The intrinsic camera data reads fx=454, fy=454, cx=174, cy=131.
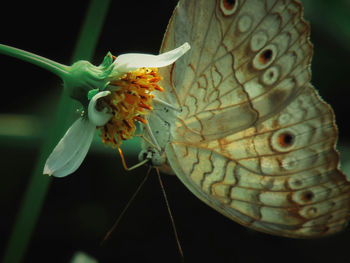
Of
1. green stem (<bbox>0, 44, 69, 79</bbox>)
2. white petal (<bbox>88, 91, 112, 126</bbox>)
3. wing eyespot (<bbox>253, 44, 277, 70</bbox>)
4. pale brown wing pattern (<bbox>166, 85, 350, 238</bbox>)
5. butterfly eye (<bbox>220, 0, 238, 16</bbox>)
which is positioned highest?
butterfly eye (<bbox>220, 0, 238, 16</bbox>)

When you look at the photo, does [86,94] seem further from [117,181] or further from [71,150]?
[117,181]

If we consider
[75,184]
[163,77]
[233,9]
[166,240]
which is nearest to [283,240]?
[166,240]

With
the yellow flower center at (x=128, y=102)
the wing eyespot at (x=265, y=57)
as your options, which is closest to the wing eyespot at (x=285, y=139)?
the wing eyespot at (x=265, y=57)

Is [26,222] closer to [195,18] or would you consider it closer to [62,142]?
[62,142]

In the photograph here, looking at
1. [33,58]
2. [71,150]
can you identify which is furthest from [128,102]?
[33,58]

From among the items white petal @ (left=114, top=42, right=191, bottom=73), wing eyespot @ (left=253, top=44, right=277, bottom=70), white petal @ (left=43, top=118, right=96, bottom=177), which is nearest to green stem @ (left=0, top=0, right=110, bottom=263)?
white petal @ (left=43, top=118, right=96, bottom=177)

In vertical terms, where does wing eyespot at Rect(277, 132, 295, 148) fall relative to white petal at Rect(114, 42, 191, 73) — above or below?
below

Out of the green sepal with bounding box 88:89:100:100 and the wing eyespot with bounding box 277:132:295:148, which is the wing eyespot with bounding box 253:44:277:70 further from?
the green sepal with bounding box 88:89:100:100
